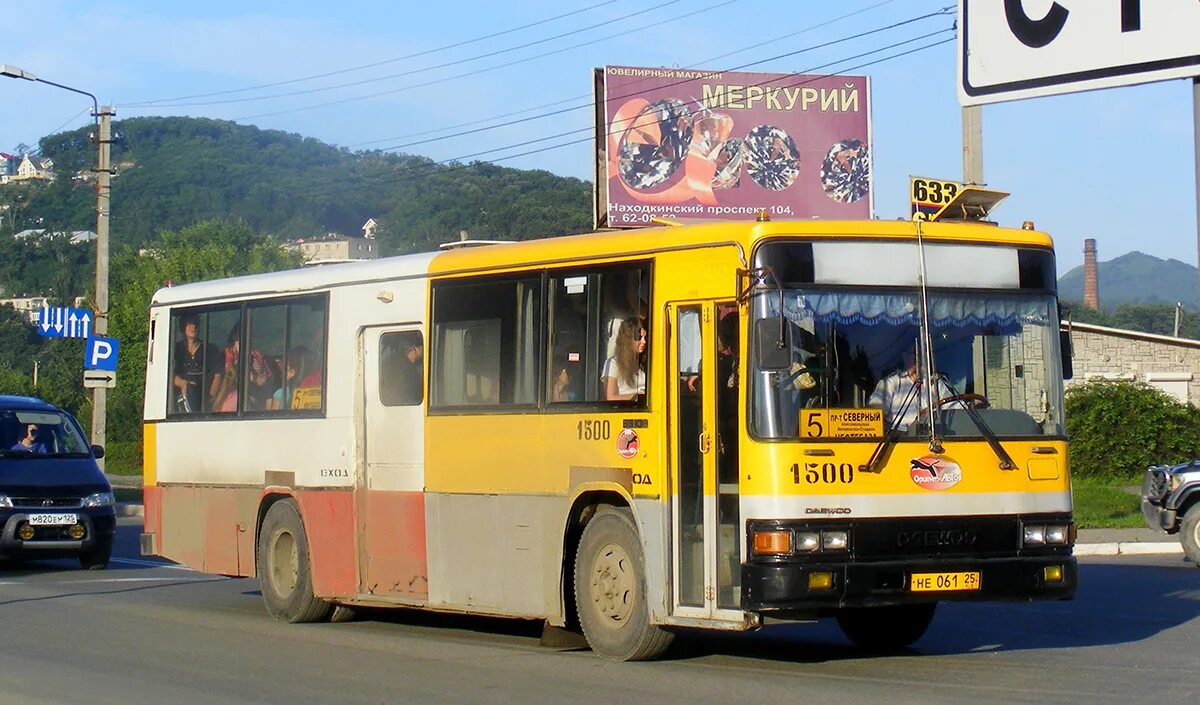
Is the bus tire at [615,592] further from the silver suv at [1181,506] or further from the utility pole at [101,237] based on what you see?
the utility pole at [101,237]

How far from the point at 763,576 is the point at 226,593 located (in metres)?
8.98

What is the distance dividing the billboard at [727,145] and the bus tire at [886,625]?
2391 centimetres

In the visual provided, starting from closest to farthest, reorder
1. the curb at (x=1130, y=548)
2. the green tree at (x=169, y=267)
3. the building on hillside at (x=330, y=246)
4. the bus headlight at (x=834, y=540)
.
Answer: the bus headlight at (x=834, y=540), the curb at (x=1130, y=548), the green tree at (x=169, y=267), the building on hillside at (x=330, y=246)

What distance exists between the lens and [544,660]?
39.7ft

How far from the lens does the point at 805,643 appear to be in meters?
13.2

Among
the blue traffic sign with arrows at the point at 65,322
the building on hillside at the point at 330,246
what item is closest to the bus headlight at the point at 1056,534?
the blue traffic sign with arrows at the point at 65,322

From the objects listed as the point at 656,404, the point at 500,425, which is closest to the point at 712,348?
the point at 656,404

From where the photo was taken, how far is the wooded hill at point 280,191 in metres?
67.4

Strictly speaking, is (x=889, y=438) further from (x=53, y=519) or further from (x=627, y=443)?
(x=53, y=519)

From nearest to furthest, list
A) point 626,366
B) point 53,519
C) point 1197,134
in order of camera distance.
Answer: point 1197,134 < point 626,366 < point 53,519

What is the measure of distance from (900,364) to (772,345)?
0.98m

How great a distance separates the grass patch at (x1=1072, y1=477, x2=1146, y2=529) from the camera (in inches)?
1010

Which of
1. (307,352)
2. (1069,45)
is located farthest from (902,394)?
(307,352)

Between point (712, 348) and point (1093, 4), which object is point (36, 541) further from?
point (1093, 4)
